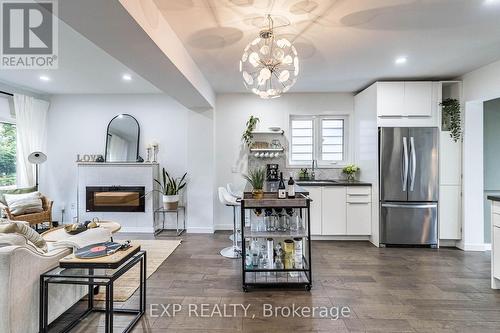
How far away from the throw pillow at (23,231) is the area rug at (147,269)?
0.83 meters

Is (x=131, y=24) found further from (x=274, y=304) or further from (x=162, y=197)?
(x=162, y=197)

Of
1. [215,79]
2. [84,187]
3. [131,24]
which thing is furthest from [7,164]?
[131,24]

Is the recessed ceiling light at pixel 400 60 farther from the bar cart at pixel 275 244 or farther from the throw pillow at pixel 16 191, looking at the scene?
the throw pillow at pixel 16 191

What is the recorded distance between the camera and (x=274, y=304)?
2621mm

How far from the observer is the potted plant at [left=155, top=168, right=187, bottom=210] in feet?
16.5

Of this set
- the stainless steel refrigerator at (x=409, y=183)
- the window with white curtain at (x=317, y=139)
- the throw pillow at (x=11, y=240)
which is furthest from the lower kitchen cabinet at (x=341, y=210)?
the throw pillow at (x=11, y=240)

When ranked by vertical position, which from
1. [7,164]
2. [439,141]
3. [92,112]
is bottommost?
[7,164]

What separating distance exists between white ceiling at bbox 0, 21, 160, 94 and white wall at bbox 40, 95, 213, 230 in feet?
0.79

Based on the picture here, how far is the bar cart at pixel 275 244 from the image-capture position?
2.86 m

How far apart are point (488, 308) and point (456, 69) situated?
3.14 meters

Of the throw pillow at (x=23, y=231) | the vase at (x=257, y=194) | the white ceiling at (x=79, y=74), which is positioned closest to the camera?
the throw pillow at (x=23, y=231)

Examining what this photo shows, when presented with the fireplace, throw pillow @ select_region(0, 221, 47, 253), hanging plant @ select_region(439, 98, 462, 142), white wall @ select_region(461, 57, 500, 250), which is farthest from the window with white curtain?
throw pillow @ select_region(0, 221, 47, 253)

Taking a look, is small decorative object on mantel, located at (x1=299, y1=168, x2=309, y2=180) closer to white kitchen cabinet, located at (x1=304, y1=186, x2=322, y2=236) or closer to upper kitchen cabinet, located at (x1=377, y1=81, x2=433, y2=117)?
white kitchen cabinet, located at (x1=304, y1=186, x2=322, y2=236)

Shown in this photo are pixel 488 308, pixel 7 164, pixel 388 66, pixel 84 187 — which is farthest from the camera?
pixel 84 187
